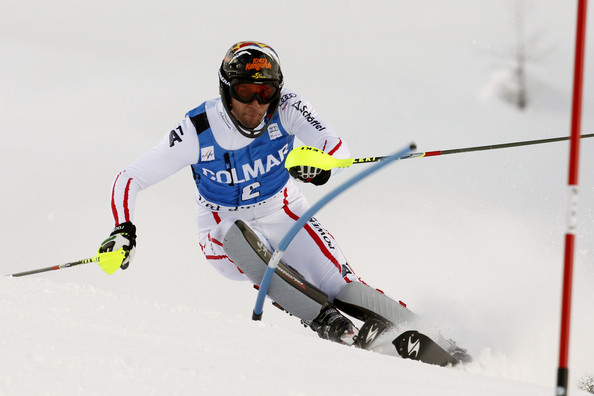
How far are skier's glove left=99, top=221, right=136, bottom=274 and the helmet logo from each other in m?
1.10

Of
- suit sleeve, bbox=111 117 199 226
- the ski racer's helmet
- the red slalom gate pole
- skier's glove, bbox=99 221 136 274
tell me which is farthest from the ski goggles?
the red slalom gate pole

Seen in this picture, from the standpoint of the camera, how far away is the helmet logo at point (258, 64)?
388 cm

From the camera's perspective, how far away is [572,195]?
173 centimetres

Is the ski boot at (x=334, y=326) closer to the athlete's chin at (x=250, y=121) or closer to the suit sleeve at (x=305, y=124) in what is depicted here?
the suit sleeve at (x=305, y=124)

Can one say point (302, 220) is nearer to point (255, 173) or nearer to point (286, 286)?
point (286, 286)

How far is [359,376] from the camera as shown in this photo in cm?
213

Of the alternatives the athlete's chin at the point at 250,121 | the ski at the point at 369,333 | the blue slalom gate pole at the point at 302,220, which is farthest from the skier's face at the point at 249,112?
the ski at the point at 369,333

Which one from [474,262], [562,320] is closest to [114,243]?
[562,320]

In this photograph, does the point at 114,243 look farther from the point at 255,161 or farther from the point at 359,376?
the point at 359,376

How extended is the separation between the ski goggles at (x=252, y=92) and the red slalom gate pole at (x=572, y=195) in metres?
2.39

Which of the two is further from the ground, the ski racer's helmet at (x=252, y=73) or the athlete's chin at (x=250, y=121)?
the ski racer's helmet at (x=252, y=73)

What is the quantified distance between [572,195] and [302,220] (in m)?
1.99

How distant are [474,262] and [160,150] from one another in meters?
2.71

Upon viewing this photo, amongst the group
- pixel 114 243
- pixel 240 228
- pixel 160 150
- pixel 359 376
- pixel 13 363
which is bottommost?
pixel 13 363
